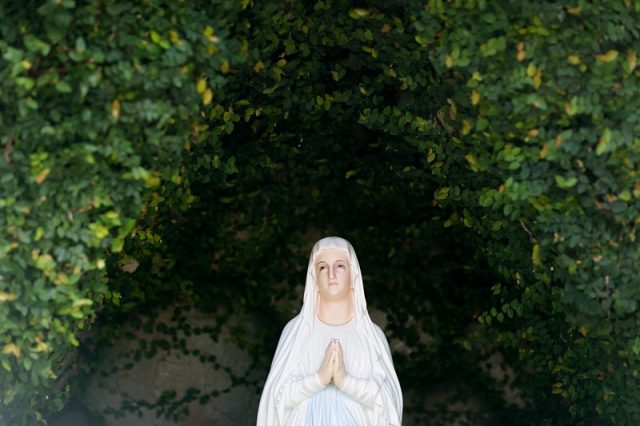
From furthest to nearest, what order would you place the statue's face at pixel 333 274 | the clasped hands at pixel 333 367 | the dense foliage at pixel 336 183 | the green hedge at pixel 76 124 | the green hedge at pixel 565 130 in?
the statue's face at pixel 333 274, the clasped hands at pixel 333 367, the green hedge at pixel 565 130, the dense foliage at pixel 336 183, the green hedge at pixel 76 124

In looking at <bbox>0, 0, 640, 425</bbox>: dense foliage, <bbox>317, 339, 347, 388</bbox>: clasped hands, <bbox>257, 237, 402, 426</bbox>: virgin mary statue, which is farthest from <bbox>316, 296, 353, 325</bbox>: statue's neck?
<bbox>0, 0, 640, 425</bbox>: dense foliage

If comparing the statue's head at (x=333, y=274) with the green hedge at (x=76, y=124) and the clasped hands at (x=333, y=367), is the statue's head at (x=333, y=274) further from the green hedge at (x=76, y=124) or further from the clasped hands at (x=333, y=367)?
the green hedge at (x=76, y=124)

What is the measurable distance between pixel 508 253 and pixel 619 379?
0.99 metres

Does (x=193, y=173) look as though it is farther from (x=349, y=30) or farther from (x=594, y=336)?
(x=594, y=336)

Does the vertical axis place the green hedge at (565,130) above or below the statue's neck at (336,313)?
above

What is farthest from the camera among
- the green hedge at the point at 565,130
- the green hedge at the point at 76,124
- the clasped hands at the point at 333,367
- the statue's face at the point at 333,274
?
the statue's face at the point at 333,274

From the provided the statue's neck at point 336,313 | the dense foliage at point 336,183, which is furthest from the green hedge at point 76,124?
the statue's neck at point 336,313

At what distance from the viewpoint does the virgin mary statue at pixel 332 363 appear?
7.00 m

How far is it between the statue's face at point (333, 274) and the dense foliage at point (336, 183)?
0.84 metres

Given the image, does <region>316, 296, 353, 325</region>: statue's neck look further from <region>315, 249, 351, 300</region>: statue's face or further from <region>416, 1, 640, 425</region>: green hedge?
<region>416, 1, 640, 425</region>: green hedge

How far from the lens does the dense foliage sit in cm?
618

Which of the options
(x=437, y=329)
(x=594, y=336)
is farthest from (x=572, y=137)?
(x=437, y=329)

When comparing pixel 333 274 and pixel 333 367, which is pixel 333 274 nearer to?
pixel 333 274

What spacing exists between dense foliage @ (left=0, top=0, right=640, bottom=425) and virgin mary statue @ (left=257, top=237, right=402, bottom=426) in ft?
3.02
